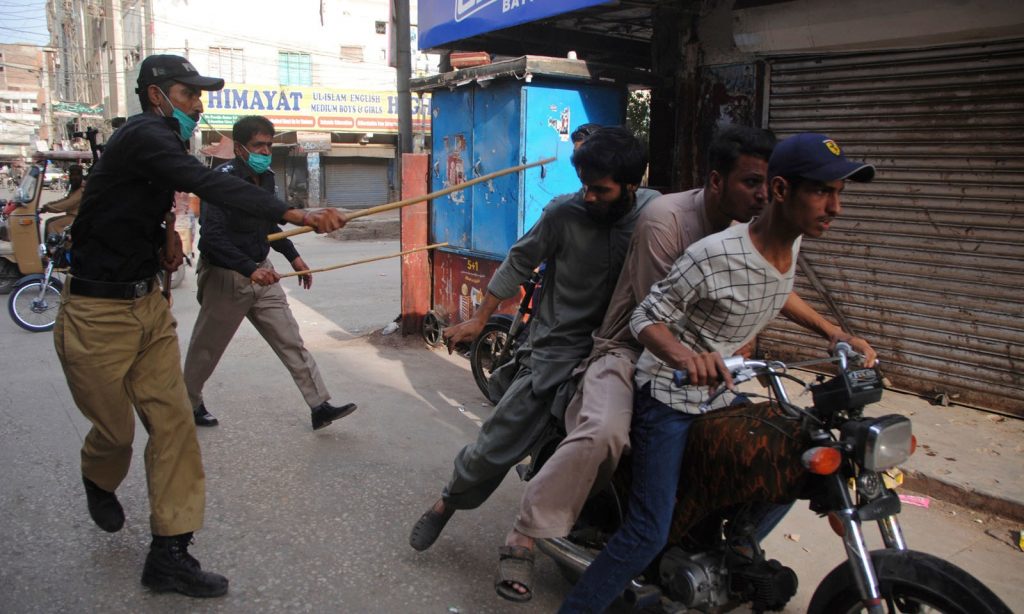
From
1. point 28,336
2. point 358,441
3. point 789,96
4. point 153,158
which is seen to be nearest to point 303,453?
point 358,441

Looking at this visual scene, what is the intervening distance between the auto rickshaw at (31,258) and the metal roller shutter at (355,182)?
1953 centimetres

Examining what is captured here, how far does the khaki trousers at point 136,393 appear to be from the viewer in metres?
2.96

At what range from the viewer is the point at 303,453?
4.54 m

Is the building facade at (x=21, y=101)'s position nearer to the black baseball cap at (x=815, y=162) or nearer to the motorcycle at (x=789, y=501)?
the motorcycle at (x=789, y=501)

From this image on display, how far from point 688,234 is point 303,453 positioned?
2.88m

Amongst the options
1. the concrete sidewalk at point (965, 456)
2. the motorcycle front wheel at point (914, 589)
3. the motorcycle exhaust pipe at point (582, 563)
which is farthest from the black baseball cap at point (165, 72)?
the concrete sidewalk at point (965, 456)

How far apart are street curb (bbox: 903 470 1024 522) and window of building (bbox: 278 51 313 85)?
28456 millimetres

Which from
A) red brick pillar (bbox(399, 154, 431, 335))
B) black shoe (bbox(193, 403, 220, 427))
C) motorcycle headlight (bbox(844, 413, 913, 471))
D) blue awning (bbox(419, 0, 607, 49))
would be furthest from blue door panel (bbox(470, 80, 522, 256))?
motorcycle headlight (bbox(844, 413, 913, 471))

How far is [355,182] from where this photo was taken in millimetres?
30906

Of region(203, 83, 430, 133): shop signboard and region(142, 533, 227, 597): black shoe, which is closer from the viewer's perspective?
region(142, 533, 227, 597): black shoe

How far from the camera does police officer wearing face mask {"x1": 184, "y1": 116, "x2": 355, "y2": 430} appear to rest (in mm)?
4574

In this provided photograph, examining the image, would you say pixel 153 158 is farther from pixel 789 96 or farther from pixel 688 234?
pixel 789 96

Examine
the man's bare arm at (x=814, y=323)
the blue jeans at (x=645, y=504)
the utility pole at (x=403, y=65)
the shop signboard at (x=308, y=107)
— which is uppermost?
the shop signboard at (x=308, y=107)

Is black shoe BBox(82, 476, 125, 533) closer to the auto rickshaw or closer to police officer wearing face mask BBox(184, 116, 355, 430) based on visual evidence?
police officer wearing face mask BBox(184, 116, 355, 430)
